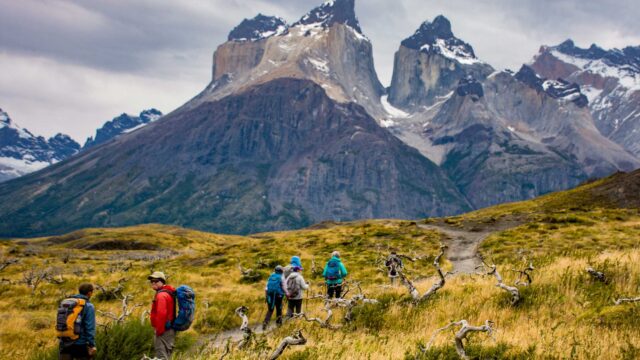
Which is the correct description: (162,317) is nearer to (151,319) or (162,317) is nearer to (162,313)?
(162,313)

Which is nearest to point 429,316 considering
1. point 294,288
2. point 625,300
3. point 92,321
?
point 625,300

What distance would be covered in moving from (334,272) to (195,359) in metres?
13.0

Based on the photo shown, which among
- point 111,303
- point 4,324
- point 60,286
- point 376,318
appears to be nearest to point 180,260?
point 60,286

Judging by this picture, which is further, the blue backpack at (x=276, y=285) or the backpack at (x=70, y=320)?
the blue backpack at (x=276, y=285)

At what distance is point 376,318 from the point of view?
14.5 metres

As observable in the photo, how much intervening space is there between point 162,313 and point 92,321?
1752 millimetres

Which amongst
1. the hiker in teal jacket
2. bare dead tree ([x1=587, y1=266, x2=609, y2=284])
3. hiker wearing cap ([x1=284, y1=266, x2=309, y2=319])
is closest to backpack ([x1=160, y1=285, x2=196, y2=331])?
hiker wearing cap ([x1=284, y1=266, x2=309, y2=319])

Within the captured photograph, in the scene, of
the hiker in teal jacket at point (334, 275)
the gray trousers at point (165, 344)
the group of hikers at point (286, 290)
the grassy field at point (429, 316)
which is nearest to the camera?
the grassy field at point (429, 316)

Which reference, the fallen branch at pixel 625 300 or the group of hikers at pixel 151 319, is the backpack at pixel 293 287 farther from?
the fallen branch at pixel 625 300

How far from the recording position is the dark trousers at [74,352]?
11281 millimetres

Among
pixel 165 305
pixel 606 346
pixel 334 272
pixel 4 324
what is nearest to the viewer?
pixel 606 346

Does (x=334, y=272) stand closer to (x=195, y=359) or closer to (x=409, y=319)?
(x=409, y=319)

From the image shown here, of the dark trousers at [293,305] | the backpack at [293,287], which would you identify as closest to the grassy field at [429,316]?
the dark trousers at [293,305]

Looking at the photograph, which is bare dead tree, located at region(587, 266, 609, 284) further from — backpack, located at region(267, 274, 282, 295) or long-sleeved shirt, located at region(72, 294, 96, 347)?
long-sleeved shirt, located at region(72, 294, 96, 347)
